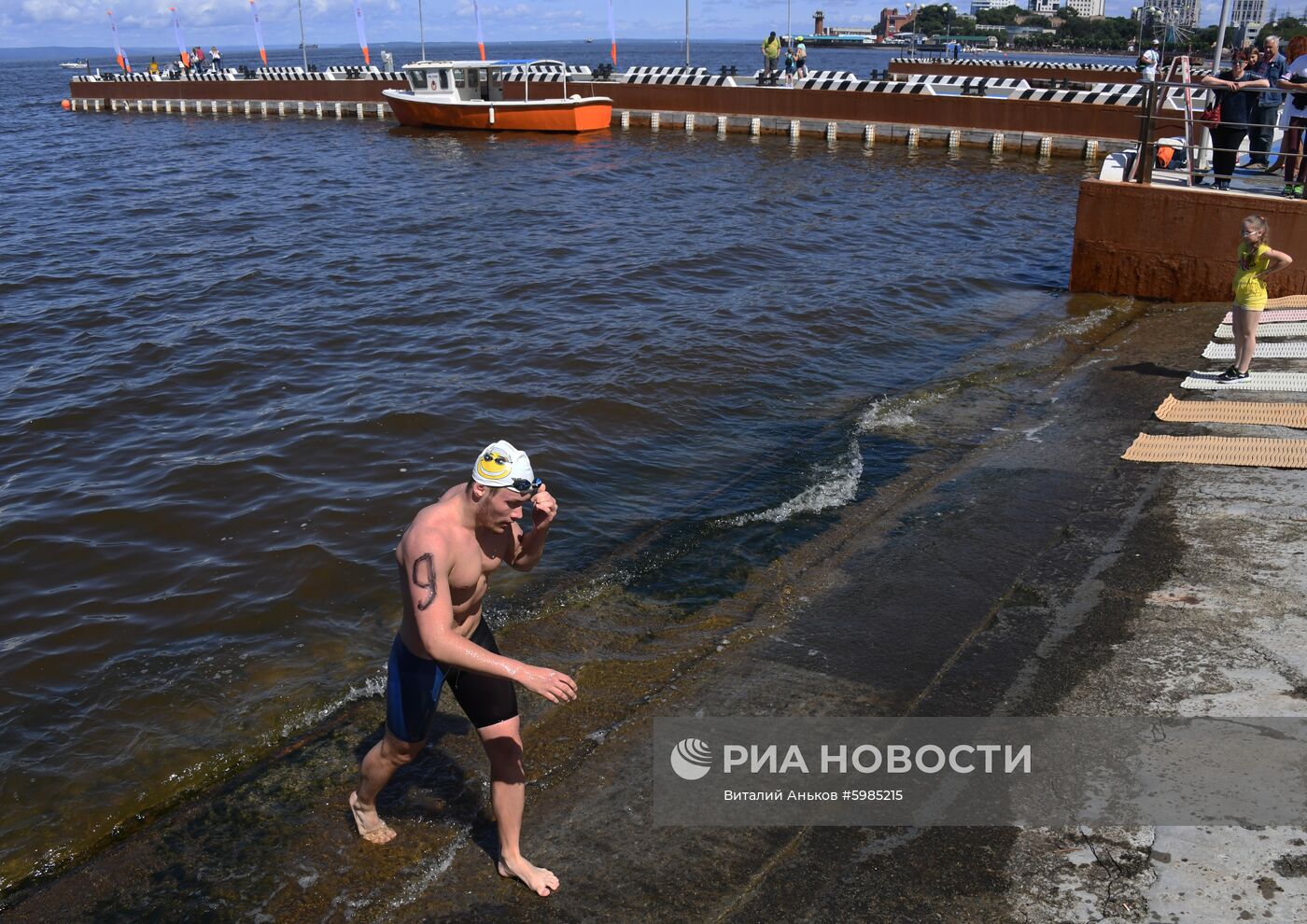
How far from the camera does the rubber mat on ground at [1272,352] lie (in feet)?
33.9

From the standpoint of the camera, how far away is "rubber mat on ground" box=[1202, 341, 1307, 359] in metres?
10.3

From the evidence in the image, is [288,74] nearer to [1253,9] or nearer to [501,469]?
[501,469]

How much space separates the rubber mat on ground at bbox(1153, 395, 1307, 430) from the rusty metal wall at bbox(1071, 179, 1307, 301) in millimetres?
4571

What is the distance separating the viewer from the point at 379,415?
1145 cm

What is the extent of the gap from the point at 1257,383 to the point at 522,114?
32.1 metres

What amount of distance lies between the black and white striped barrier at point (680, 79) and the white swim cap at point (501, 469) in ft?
118

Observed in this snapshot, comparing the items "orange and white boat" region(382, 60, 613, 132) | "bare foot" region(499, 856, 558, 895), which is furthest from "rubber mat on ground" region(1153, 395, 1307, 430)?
"orange and white boat" region(382, 60, 613, 132)

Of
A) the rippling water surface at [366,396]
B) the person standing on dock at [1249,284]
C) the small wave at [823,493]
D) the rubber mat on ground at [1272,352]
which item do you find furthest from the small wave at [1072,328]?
the small wave at [823,493]

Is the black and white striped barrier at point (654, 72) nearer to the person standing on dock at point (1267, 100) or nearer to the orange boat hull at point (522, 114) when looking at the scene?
the orange boat hull at point (522, 114)

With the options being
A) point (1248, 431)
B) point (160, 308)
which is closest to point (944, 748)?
point (1248, 431)

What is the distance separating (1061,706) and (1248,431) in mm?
4749

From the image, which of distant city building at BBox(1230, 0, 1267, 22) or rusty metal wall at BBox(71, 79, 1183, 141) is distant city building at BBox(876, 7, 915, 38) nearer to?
distant city building at BBox(1230, 0, 1267, 22)

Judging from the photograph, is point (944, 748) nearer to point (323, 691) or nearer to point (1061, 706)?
point (1061, 706)

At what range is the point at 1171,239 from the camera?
13719 millimetres
